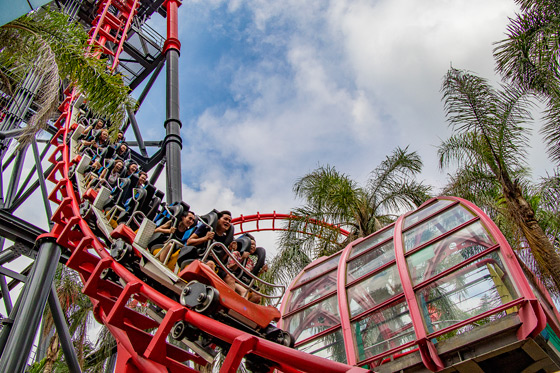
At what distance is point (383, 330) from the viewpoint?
6340mm

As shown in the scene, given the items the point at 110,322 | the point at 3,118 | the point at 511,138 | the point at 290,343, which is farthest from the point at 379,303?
the point at 3,118

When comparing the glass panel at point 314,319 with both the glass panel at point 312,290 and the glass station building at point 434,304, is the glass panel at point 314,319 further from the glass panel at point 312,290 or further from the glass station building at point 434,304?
the glass panel at point 312,290

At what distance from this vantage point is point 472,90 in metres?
9.12

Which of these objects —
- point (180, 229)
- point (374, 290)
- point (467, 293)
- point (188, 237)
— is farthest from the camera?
point (374, 290)

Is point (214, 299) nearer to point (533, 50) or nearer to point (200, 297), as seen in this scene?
point (200, 297)

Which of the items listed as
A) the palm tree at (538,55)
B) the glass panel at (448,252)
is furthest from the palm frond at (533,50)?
the glass panel at (448,252)

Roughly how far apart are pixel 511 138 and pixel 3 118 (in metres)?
8.70

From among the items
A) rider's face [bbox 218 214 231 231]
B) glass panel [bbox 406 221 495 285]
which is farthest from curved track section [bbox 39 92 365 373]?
glass panel [bbox 406 221 495 285]

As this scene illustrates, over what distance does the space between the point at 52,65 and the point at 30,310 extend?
10.7 feet

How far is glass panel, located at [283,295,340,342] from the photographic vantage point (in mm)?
7230

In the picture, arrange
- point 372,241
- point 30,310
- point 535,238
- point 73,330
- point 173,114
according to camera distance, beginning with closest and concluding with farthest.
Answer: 1. point 30,310
2. point 535,238
3. point 372,241
4. point 173,114
5. point 73,330

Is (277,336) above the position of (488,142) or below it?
below

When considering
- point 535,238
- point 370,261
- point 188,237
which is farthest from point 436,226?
point 188,237

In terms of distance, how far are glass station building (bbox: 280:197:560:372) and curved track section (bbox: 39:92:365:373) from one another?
1679mm
